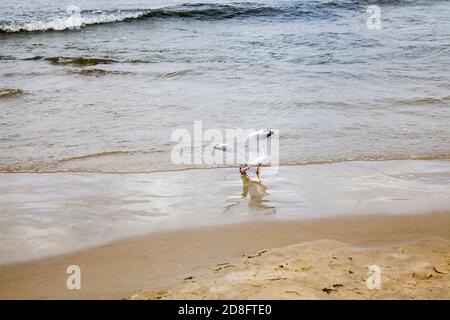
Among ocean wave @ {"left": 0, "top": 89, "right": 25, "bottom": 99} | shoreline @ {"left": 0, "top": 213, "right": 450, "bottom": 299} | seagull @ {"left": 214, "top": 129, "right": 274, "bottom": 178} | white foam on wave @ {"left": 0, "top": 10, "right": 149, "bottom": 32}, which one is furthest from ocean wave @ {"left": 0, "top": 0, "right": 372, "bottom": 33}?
shoreline @ {"left": 0, "top": 213, "right": 450, "bottom": 299}

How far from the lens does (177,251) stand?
379 cm

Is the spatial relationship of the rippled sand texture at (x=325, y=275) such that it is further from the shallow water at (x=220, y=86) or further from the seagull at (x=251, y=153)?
the shallow water at (x=220, y=86)

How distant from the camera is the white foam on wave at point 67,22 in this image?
16234 millimetres

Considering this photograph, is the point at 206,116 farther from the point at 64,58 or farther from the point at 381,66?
the point at 64,58

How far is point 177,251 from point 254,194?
1468mm

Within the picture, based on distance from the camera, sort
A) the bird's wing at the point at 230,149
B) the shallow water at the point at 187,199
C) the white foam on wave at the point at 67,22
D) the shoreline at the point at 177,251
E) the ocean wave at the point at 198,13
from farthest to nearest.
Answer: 1. the ocean wave at the point at 198,13
2. the white foam on wave at the point at 67,22
3. the bird's wing at the point at 230,149
4. the shallow water at the point at 187,199
5. the shoreline at the point at 177,251

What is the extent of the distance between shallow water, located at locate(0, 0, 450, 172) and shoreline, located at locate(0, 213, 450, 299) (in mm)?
1784

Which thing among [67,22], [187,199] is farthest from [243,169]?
[67,22]

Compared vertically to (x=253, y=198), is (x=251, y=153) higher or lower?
higher

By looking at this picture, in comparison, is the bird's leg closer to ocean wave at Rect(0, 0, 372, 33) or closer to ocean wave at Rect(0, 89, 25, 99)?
ocean wave at Rect(0, 89, 25, 99)

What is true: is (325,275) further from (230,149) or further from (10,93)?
(10,93)

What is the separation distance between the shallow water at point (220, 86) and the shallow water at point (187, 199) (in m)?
0.40

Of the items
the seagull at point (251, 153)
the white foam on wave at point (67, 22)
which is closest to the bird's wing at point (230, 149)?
the seagull at point (251, 153)

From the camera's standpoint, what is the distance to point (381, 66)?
1055 cm
